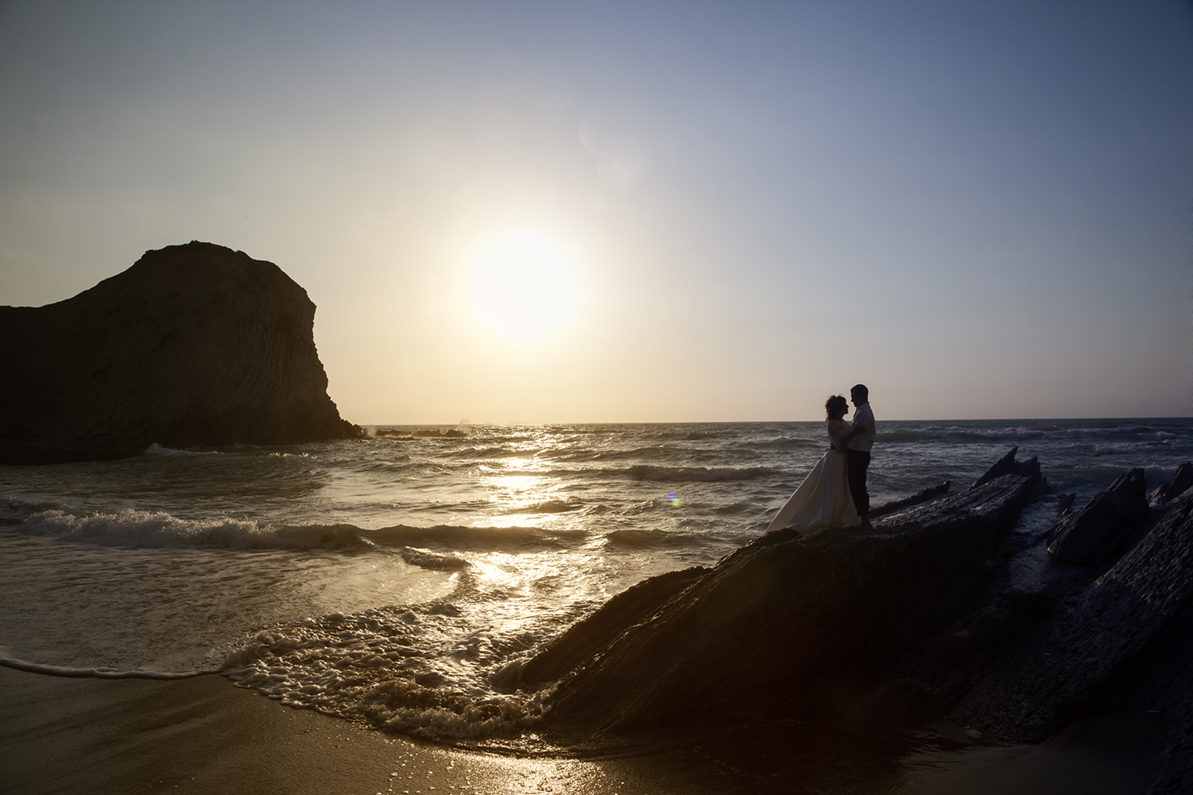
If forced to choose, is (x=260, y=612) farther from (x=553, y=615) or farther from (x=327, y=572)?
(x=553, y=615)

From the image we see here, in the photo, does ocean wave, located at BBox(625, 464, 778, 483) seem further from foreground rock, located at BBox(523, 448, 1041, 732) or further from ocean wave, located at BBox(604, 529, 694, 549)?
foreground rock, located at BBox(523, 448, 1041, 732)

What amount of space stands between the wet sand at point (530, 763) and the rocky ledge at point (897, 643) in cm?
20

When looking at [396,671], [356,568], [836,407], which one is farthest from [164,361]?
[836,407]

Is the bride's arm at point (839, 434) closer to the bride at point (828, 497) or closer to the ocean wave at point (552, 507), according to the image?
the bride at point (828, 497)

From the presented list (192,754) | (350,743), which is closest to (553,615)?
(350,743)

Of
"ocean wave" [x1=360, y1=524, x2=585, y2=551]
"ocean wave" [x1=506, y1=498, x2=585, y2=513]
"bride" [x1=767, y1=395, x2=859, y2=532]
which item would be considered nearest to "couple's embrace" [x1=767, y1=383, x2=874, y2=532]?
"bride" [x1=767, y1=395, x2=859, y2=532]

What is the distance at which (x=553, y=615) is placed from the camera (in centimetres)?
636

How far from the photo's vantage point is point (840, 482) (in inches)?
253

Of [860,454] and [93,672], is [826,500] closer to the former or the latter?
[860,454]

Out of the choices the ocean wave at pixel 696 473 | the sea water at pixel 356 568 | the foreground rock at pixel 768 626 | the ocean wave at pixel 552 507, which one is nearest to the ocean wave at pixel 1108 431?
the sea water at pixel 356 568

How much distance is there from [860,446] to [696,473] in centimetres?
1584

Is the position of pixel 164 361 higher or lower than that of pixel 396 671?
higher

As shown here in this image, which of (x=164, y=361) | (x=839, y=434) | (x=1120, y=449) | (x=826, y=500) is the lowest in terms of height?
(x=1120, y=449)

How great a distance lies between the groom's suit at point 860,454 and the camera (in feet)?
21.1
